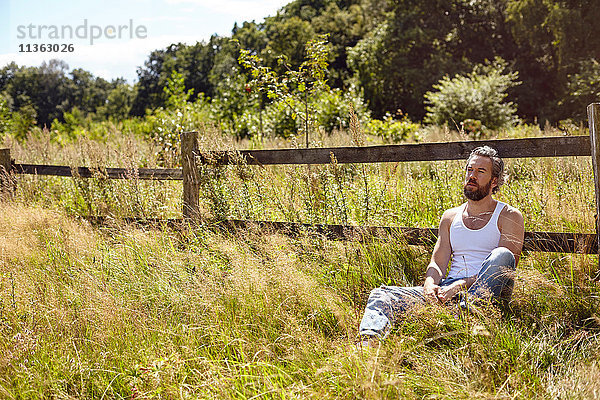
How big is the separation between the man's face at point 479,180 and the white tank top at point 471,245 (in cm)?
14

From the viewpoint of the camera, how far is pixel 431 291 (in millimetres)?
3291

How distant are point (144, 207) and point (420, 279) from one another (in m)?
3.59

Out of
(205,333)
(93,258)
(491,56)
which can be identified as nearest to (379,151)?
(205,333)

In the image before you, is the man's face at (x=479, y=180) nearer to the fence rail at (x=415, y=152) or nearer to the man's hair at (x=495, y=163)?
the man's hair at (x=495, y=163)

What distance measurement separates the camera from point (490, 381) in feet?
8.23

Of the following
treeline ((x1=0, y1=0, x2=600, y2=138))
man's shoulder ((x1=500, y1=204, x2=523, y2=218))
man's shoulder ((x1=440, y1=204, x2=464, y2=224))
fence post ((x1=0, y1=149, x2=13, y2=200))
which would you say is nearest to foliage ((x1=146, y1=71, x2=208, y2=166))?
treeline ((x1=0, y1=0, x2=600, y2=138))

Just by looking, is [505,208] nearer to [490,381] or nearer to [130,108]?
[490,381]

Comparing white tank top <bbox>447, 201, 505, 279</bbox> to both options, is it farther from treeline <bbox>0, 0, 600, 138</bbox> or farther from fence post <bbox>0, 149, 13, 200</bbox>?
treeline <bbox>0, 0, 600, 138</bbox>

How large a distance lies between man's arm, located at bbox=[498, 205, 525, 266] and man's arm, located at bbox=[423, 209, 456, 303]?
1.19 ft

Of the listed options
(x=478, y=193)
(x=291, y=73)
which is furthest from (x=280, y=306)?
(x=291, y=73)

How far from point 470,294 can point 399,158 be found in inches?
67.6

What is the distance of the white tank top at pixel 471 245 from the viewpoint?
3426mm

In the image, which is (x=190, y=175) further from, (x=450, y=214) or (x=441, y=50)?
(x=441, y=50)

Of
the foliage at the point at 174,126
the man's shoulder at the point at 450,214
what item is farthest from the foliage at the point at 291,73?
the man's shoulder at the point at 450,214
